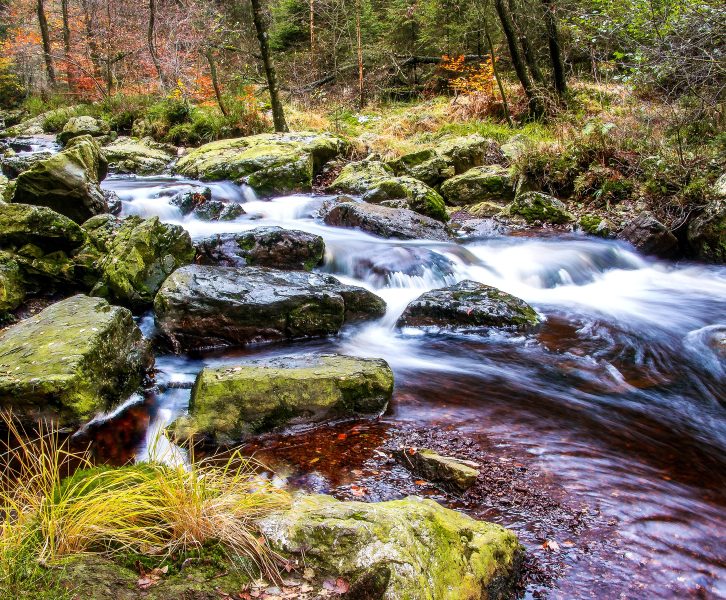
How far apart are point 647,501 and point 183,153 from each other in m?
17.1

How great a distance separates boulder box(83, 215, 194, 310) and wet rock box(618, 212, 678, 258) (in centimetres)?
830

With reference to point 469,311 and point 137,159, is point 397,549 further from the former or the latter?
point 137,159

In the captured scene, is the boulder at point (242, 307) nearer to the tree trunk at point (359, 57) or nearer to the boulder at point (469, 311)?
the boulder at point (469, 311)

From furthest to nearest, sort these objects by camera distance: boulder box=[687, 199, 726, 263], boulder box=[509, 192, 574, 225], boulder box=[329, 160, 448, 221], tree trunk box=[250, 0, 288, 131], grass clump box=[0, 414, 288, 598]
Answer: tree trunk box=[250, 0, 288, 131] → boulder box=[329, 160, 448, 221] → boulder box=[509, 192, 574, 225] → boulder box=[687, 199, 726, 263] → grass clump box=[0, 414, 288, 598]

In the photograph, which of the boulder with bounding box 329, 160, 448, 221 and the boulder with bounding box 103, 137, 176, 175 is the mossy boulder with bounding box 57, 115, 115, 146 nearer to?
the boulder with bounding box 103, 137, 176, 175

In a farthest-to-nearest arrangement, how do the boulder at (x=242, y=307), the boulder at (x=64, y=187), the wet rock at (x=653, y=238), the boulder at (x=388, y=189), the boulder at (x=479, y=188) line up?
the boulder at (x=479, y=188)
the boulder at (x=388, y=189)
the wet rock at (x=653, y=238)
the boulder at (x=64, y=187)
the boulder at (x=242, y=307)

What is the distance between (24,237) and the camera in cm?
693

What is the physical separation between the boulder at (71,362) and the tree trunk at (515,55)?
13648mm

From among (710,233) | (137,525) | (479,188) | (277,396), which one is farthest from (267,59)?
(137,525)

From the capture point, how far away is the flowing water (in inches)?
116

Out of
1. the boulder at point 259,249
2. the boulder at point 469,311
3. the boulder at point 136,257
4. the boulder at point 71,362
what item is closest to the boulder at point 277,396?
the boulder at point 71,362

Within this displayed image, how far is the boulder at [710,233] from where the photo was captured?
9070 millimetres

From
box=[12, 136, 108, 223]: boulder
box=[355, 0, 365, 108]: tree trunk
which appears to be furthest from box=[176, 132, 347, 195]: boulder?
box=[355, 0, 365, 108]: tree trunk

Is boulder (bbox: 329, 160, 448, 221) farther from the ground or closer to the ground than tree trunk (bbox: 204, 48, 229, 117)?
closer to the ground
